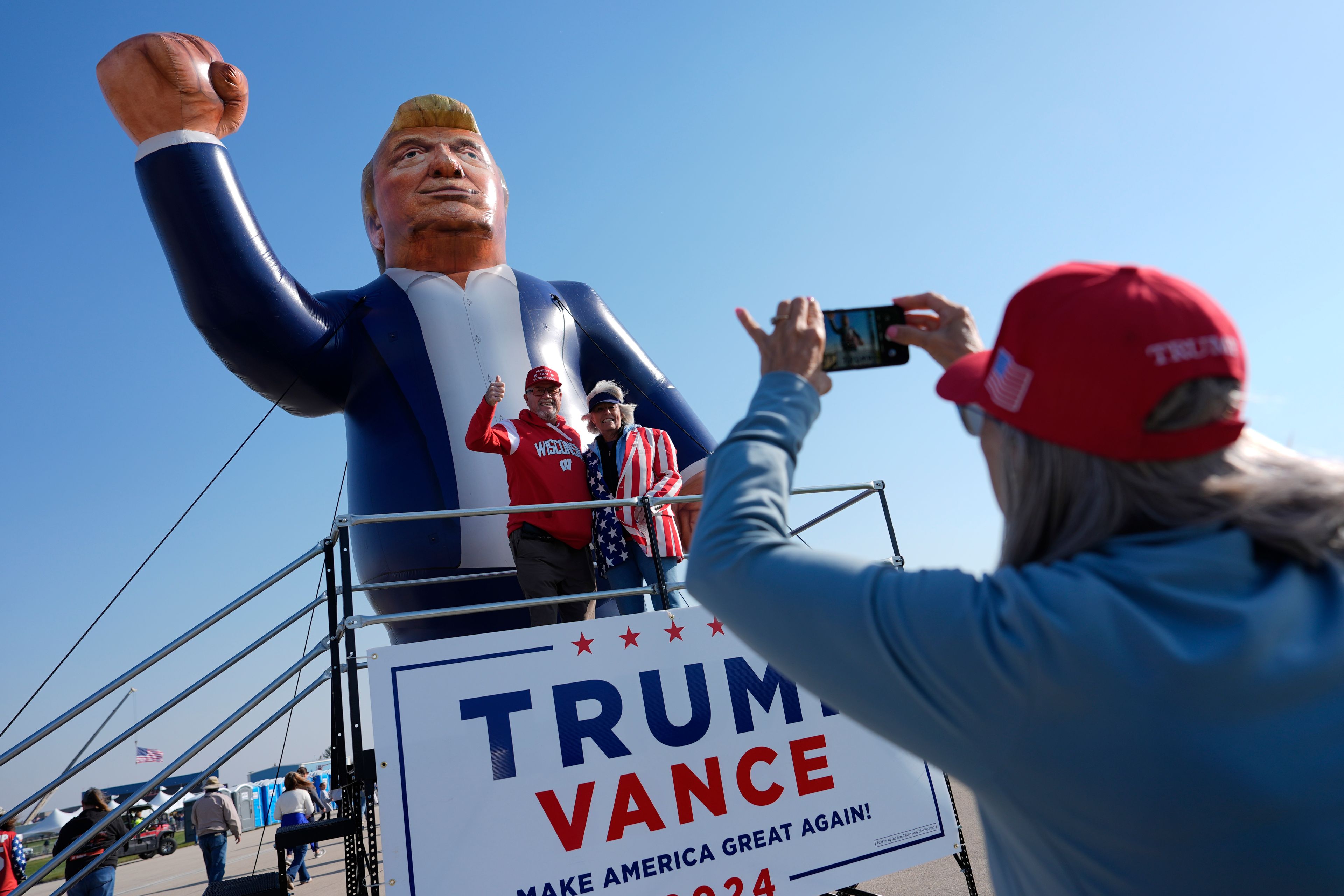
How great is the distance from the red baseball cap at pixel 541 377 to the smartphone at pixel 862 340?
2939mm

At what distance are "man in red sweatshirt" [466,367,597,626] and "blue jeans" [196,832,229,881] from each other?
17.7 feet

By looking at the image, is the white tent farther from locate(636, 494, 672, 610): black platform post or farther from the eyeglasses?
the eyeglasses

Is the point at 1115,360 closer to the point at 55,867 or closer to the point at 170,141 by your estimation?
the point at 55,867

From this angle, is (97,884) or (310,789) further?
(310,789)

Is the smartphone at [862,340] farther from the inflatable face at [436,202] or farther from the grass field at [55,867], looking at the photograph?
the inflatable face at [436,202]

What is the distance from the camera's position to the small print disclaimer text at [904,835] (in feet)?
9.16

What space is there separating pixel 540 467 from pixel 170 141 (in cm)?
242

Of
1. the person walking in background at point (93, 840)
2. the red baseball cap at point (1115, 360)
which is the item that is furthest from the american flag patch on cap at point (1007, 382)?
the person walking in background at point (93, 840)

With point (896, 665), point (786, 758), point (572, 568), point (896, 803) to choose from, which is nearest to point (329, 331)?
point (572, 568)

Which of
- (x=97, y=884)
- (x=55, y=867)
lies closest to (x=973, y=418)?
(x=55, y=867)

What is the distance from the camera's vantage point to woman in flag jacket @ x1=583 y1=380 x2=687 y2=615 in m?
3.79

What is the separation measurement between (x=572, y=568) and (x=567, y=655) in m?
1.19

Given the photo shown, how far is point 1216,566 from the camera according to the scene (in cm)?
69

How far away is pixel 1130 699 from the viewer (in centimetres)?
66
